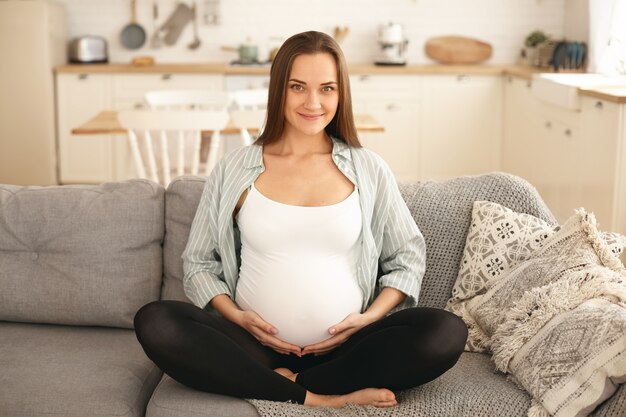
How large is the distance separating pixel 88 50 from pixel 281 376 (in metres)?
5.14

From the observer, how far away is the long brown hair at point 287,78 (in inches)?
89.9

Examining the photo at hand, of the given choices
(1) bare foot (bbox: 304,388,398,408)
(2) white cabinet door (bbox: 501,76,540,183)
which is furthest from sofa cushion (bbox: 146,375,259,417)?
(2) white cabinet door (bbox: 501,76,540,183)

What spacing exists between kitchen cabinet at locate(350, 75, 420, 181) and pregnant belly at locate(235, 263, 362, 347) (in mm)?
4287

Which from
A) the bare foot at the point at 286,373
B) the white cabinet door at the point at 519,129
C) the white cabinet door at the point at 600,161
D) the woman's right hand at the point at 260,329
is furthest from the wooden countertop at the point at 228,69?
the bare foot at the point at 286,373

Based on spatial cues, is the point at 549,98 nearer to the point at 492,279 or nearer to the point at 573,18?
the point at 573,18

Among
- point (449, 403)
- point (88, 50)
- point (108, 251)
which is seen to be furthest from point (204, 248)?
point (88, 50)

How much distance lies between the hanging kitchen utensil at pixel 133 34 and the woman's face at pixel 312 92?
4.98m

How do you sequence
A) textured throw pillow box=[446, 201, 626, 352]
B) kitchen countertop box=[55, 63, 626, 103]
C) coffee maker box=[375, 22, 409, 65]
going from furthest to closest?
coffee maker box=[375, 22, 409, 65] → kitchen countertop box=[55, 63, 626, 103] → textured throw pillow box=[446, 201, 626, 352]

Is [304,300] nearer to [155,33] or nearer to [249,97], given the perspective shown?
[249,97]

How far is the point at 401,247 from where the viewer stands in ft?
7.76

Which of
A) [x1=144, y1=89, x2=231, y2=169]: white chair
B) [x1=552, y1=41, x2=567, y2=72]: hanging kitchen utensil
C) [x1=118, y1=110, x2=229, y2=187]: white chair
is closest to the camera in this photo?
[x1=118, y1=110, x2=229, y2=187]: white chair

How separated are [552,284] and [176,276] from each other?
40.8 inches

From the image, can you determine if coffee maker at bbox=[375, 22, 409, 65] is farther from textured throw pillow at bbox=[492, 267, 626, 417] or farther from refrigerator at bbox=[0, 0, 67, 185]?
textured throw pillow at bbox=[492, 267, 626, 417]

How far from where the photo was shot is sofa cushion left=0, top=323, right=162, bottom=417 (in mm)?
2096
